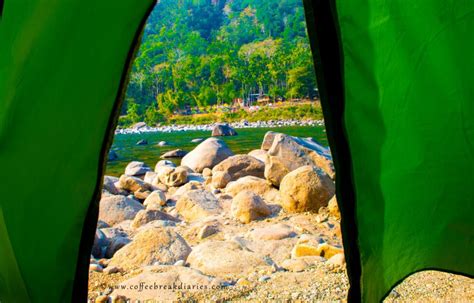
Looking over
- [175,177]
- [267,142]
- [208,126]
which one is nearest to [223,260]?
[175,177]

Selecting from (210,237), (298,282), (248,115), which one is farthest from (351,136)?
(248,115)

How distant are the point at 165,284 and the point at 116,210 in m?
2.38

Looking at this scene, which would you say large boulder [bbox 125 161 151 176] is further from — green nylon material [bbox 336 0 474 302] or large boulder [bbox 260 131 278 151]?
green nylon material [bbox 336 0 474 302]

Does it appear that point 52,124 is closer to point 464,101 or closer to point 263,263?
point 464,101

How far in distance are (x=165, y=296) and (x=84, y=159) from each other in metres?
0.88

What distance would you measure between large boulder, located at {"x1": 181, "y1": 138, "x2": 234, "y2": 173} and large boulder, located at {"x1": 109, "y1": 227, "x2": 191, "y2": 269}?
452cm

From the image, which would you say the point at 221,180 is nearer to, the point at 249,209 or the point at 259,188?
the point at 259,188

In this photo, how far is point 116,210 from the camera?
4305 millimetres

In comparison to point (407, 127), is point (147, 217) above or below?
below

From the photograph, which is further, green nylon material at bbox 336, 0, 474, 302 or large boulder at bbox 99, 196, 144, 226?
large boulder at bbox 99, 196, 144, 226

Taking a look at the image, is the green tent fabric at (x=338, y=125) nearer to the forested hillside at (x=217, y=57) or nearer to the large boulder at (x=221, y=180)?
the large boulder at (x=221, y=180)

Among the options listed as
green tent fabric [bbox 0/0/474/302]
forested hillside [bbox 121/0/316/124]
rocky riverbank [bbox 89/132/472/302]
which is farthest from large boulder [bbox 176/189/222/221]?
forested hillside [bbox 121/0/316/124]

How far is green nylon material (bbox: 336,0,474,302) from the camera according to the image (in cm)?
111

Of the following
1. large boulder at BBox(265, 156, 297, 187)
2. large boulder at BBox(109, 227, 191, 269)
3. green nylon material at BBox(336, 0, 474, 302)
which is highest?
green nylon material at BBox(336, 0, 474, 302)
